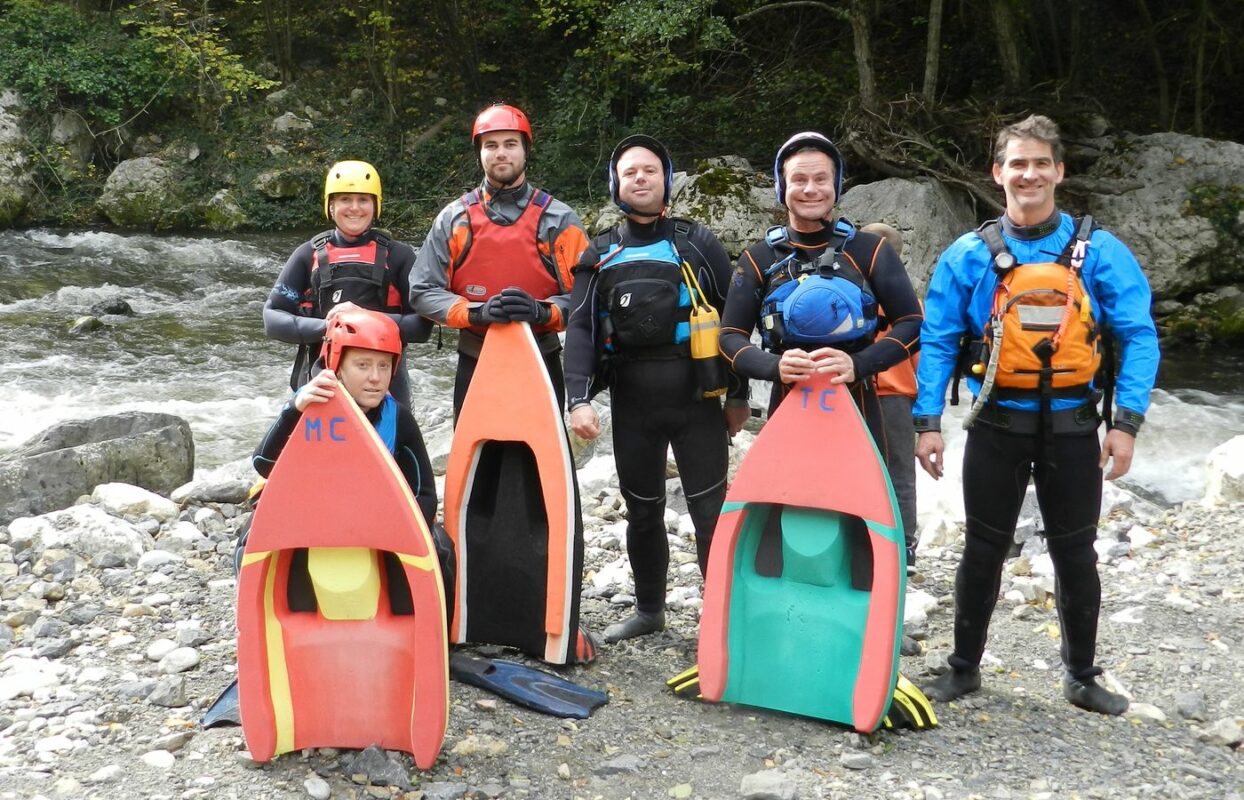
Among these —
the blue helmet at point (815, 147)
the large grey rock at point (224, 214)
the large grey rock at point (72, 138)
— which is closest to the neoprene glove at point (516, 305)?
the blue helmet at point (815, 147)

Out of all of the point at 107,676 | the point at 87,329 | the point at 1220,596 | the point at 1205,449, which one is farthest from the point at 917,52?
the point at 107,676

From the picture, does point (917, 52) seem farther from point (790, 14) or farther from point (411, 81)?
point (411, 81)

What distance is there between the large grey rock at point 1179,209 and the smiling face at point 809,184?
27.7 feet

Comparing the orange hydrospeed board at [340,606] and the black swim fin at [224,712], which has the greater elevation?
the orange hydrospeed board at [340,606]

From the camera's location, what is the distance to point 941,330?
3.15 meters

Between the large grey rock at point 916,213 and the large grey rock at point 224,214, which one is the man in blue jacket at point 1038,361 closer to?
the large grey rock at point 916,213

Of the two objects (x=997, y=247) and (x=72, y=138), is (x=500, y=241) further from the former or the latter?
(x=72, y=138)

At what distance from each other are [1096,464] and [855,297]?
811mm

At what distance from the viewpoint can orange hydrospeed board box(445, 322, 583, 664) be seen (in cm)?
350

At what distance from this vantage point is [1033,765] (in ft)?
9.69

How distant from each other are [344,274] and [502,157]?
2.73 ft

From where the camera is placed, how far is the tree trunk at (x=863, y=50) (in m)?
11.7

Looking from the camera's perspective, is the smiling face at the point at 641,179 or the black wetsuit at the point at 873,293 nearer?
the black wetsuit at the point at 873,293

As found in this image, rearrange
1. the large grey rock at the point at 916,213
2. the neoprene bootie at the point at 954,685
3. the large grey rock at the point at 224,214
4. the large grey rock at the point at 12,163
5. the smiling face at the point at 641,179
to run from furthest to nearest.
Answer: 1. the large grey rock at the point at 224,214
2. the large grey rock at the point at 12,163
3. the large grey rock at the point at 916,213
4. the smiling face at the point at 641,179
5. the neoprene bootie at the point at 954,685
